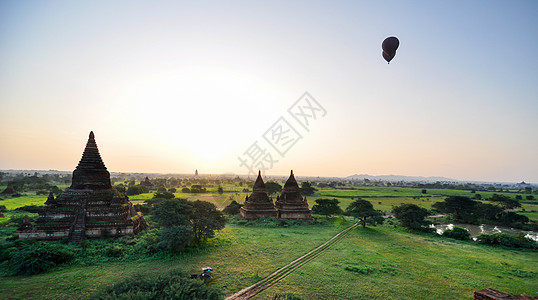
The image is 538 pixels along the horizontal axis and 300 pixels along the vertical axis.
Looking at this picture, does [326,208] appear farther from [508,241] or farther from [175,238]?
[175,238]

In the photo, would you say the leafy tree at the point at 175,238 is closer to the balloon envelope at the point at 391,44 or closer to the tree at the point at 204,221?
the tree at the point at 204,221

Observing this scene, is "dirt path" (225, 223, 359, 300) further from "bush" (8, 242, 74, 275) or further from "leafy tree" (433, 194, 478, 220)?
"leafy tree" (433, 194, 478, 220)

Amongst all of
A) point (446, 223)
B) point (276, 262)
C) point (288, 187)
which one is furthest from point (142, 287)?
point (446, 223)

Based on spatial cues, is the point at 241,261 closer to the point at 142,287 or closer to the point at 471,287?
the point at 142,287

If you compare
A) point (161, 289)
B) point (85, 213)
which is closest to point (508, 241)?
point (161, 289)

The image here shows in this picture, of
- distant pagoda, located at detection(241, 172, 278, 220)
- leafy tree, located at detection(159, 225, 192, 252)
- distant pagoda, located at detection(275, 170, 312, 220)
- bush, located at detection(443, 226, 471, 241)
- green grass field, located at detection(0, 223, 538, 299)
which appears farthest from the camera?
distant pagoda, located at detection(275, 170, 312, 220)

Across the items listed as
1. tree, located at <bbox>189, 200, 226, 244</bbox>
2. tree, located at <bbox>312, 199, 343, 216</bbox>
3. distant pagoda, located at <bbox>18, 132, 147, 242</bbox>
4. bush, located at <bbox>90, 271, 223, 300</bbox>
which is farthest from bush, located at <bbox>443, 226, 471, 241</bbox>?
distant pagoda, located at <bbox>18, 132, 147, 242</bbox>

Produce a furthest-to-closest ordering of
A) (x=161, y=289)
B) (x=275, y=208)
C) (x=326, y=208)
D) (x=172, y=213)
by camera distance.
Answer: (x=326, y=208) < (x=275, y=208) < (x=172, y=213) < (x=161, y=289)
